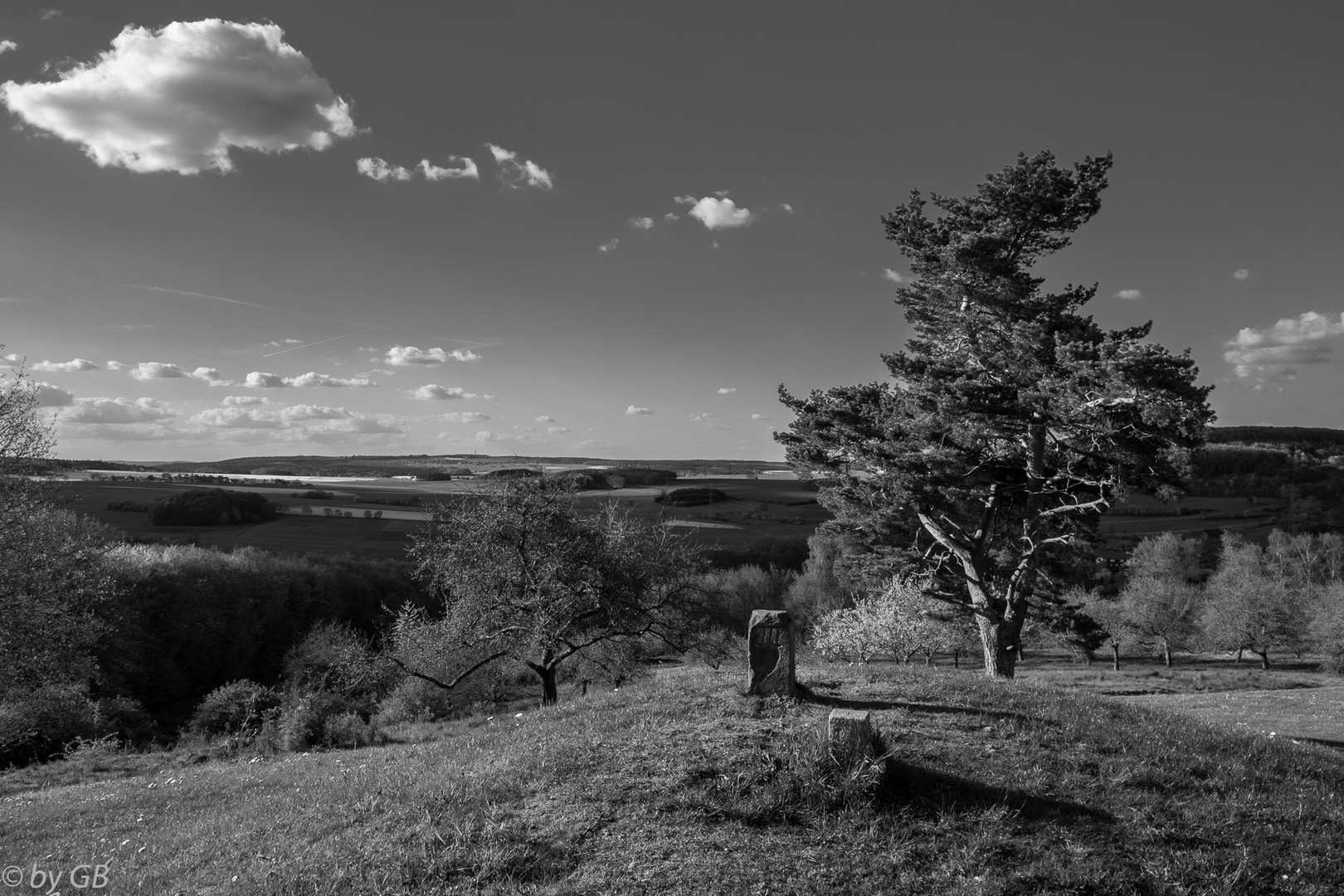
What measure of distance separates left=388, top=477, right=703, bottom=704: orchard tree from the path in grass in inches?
567

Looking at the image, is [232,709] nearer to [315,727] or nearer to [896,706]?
[315,727]

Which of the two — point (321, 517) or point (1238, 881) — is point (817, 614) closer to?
point (321, 517)

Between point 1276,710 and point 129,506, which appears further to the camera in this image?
point 129,506

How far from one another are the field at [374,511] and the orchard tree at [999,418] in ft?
110

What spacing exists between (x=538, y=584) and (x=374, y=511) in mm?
84144

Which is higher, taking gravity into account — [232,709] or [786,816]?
[786,816]

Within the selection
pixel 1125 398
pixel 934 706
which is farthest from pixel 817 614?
pixel 934 706

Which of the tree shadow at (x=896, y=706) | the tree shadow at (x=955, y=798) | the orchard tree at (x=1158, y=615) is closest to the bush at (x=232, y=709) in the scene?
the tree shadow at (x=896, y=706)

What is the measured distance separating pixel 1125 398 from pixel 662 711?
531 inches

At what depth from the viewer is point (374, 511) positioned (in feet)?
326

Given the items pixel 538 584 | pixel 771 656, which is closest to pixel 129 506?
pixel 538 584

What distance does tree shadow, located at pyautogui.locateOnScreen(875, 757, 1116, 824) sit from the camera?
8484 mm

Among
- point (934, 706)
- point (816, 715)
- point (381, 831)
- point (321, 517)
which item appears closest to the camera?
point (381, 831)

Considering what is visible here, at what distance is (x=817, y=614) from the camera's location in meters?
79.4
